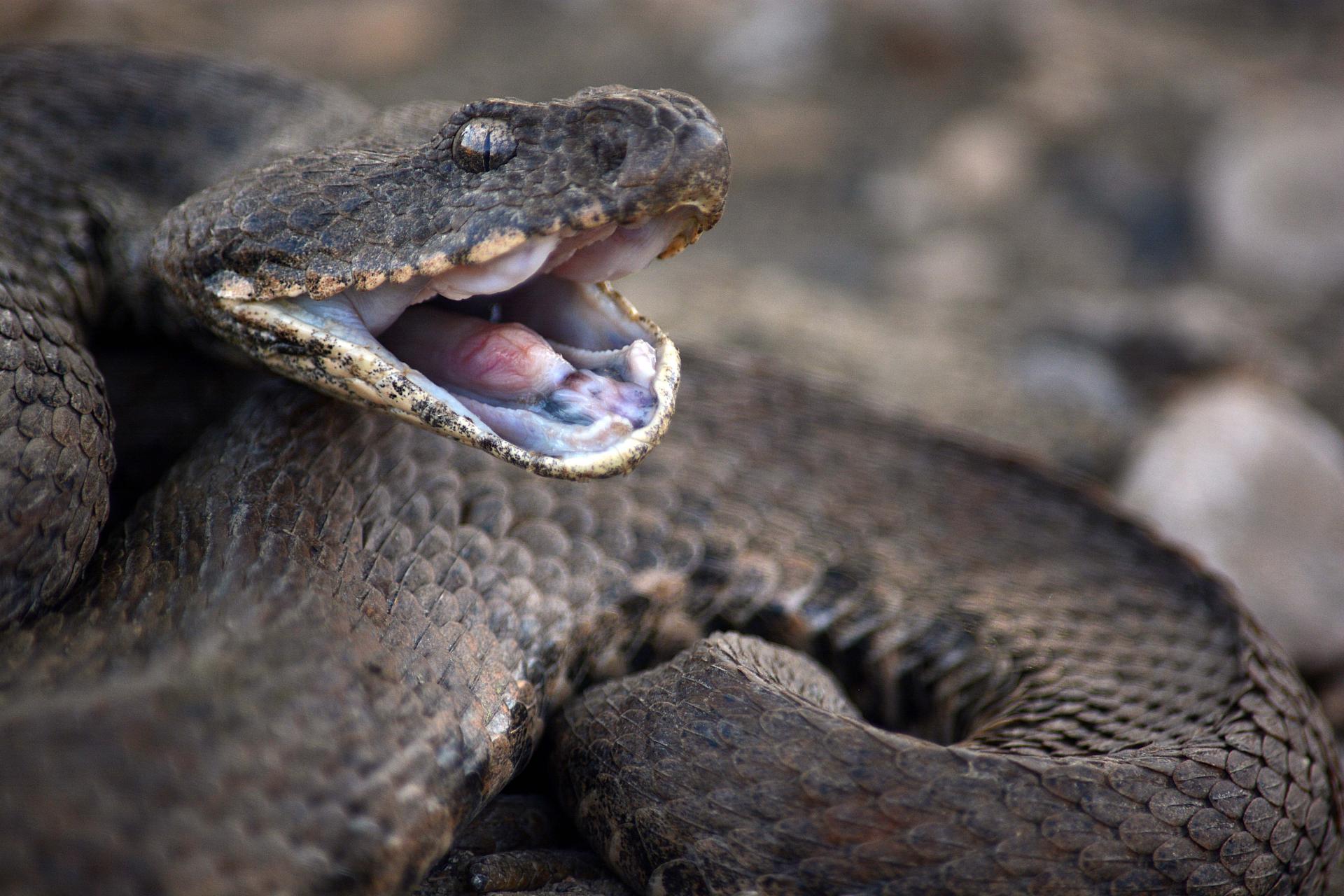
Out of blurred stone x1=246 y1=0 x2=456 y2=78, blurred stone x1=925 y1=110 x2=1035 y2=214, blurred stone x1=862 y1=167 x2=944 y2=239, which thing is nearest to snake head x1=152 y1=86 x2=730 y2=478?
blurred stone x1=862 y1=167 x2=944 y2=239

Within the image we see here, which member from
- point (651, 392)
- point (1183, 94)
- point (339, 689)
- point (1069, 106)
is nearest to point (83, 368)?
point (339, 689)

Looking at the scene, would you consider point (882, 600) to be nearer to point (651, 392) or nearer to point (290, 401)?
point (651, 392)

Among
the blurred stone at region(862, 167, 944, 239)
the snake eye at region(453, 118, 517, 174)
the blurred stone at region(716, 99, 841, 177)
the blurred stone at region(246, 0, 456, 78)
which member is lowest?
the blurred stone at region(862, 167, 944, 239)

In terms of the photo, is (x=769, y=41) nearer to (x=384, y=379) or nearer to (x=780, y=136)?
(x=780, y=136)

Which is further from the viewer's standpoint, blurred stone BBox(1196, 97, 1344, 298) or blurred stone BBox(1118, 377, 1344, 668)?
blurred stone BBox(1196, 97, 1344, 298)

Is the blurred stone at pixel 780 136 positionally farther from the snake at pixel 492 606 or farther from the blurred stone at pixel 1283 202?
the snake at pixel 492 606

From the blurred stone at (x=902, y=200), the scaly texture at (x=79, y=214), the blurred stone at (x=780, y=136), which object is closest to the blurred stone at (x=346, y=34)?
the blurred stone at (x=780, y=136)

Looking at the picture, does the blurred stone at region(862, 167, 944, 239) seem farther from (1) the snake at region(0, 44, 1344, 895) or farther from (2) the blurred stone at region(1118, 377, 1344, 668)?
(1) the snake at region(0, 44, 1344, 895)
